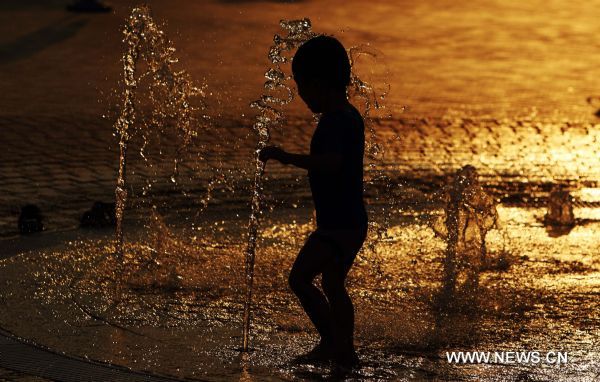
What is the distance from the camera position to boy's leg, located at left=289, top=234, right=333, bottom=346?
234 inches

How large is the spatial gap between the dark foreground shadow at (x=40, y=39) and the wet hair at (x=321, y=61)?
11.2m

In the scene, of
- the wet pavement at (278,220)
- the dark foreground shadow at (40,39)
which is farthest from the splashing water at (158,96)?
the dark foreground shadow at (40,39)

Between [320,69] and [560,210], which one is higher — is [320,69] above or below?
above

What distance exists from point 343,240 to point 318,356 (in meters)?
0.50

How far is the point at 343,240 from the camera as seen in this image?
5.93 metres

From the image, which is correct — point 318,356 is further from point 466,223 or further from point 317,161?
point 466,223

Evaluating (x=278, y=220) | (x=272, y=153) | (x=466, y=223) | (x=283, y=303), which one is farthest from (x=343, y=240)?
(x=278, y=220)

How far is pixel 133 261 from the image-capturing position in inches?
316

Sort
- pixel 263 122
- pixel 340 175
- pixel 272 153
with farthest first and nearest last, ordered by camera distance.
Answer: pixel 263 122
pixel 340 175
pixel 272 153

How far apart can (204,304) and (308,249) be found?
1249 mm

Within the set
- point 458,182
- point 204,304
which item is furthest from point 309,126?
point 204,304

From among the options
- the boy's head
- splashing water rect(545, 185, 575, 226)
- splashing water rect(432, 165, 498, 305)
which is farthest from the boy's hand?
splashing water rect(545, 185, 575, 226)

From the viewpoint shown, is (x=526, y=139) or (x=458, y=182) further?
(x=526, y=139)

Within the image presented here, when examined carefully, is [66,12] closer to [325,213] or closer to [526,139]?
[526,139]
